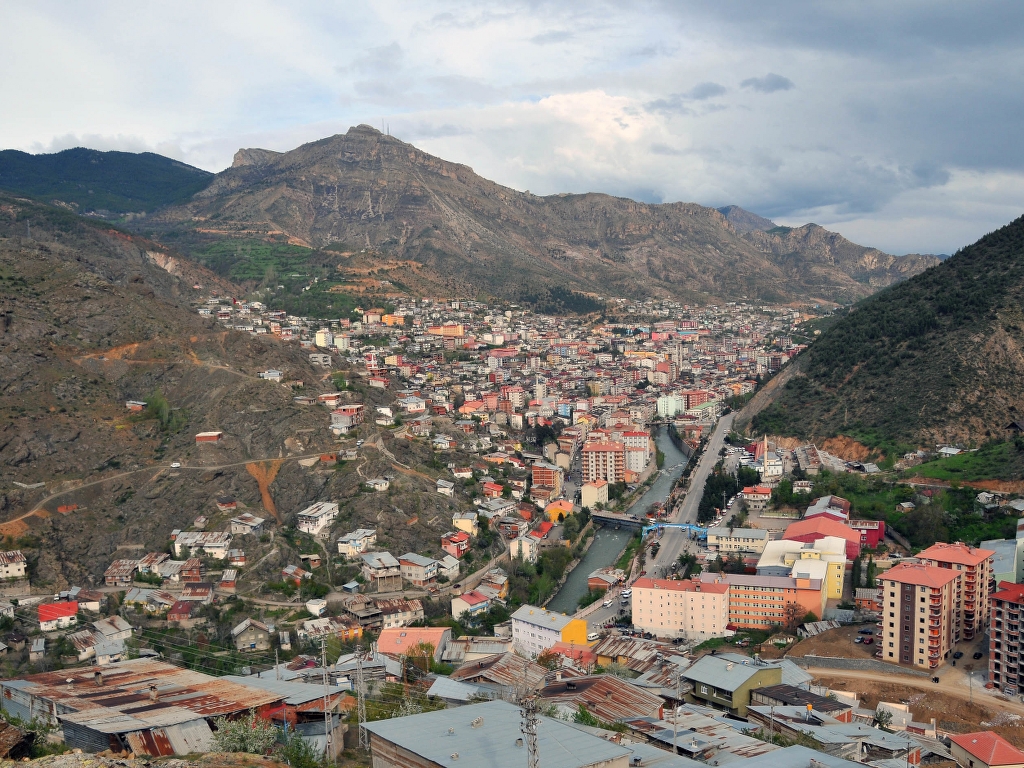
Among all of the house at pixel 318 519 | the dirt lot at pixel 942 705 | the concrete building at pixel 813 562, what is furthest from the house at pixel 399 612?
the dirt lot at pixel 942 705

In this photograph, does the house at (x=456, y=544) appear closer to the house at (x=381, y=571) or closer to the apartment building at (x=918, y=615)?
the house at (x=381, y=571)

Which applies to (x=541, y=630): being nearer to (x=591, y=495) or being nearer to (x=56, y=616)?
(x=56, y=616)

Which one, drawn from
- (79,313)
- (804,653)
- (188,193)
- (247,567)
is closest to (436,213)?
(188,193)

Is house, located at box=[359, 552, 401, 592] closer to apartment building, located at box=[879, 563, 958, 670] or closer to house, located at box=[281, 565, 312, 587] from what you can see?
house, located at box=[281, 565, 312, 587]

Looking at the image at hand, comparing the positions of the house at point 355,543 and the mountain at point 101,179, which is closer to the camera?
the house at point 355,543

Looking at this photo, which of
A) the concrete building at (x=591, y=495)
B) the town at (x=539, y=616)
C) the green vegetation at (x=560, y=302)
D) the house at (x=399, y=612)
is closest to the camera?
the town at (x=539, y=616)

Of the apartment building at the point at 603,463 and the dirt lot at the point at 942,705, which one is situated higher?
the apartment building at the point at 603,463
